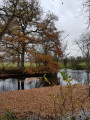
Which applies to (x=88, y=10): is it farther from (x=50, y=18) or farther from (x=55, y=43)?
(x=50, y=18)

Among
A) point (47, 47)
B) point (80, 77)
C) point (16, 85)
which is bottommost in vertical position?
point (16, 85)

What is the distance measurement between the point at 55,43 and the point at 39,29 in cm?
411

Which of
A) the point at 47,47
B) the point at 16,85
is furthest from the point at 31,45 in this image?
the point at 16,85

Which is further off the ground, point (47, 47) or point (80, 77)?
point (47, 47)

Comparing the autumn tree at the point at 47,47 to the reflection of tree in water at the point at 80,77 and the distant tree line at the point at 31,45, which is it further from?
the reflection of tree in water at the point at 80,77

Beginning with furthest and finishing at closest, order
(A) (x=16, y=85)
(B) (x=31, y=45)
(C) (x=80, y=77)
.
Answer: (B) (x=31, y=45)
(C) (x=80, y=77)
(A) (x=16, y=85)

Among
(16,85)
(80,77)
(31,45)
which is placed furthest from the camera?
(31,45)

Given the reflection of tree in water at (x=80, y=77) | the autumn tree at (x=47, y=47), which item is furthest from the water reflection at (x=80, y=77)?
the autumn tree at (x=47, y=47)

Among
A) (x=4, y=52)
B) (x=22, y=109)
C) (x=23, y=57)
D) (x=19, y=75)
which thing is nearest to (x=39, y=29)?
(x=23, y=57)

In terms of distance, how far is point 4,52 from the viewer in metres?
18.1

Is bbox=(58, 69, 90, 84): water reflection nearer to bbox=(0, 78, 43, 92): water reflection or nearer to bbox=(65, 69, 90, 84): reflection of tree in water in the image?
bbox=(65, 69, 90, 84): reflection of tree in water

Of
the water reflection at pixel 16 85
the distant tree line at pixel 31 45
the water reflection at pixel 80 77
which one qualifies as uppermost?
the distant tree line at pixel 31 45

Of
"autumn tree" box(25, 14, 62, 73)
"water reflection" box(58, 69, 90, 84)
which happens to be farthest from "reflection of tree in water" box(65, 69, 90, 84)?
"autumn tree" box(25, 14, 62, 73)

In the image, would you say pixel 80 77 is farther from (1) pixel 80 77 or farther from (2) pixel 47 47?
(2) pixel 47 47
